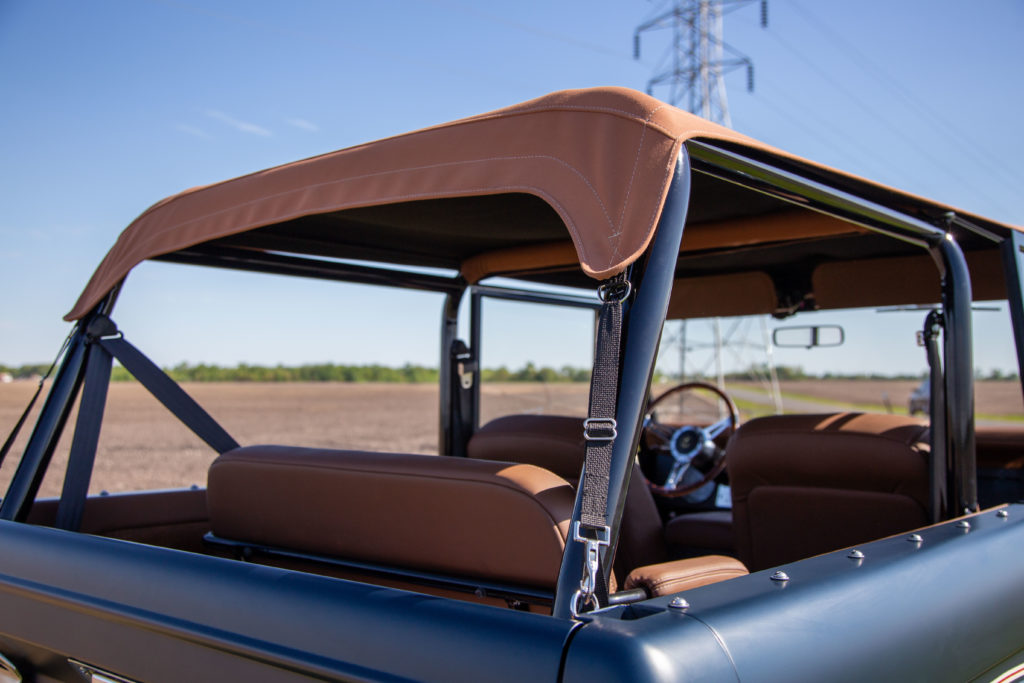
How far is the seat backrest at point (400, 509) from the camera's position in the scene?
1.67 metres

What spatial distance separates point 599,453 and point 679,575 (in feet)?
1.86

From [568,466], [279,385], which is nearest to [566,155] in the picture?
[568,466]

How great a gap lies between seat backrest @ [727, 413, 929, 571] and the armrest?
0.84m

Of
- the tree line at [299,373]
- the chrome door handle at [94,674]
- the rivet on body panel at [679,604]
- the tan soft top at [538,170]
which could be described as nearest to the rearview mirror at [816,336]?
the tan soft top at [538,170]

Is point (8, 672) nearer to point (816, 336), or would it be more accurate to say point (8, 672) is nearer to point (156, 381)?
point (156, 381)

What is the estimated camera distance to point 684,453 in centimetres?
455

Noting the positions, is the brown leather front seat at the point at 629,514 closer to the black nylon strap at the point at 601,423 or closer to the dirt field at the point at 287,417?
the black nylon strap at the point at 601,423

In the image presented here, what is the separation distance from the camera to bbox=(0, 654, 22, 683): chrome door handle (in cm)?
179

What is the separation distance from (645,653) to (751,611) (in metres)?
0.30

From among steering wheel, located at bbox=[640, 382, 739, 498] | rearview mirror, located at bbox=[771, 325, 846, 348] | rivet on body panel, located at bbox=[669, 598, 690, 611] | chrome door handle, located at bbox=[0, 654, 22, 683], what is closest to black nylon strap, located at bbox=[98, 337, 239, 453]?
chrome door handle, located at bbox=[0, 654, 22, 683]

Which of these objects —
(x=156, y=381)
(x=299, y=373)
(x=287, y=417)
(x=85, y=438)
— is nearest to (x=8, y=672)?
(x=85, y=438)

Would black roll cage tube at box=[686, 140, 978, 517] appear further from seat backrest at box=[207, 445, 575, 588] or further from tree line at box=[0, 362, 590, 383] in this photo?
tree line at box=[0, 362, 590, 383]

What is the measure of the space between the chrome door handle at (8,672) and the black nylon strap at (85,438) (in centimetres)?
59

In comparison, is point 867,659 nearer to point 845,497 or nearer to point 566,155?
point 566,155
